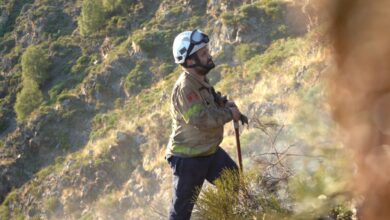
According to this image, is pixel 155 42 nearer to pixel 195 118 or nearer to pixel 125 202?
pixel 125 202

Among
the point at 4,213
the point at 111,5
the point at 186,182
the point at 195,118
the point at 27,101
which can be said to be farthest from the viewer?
the point at 111,5

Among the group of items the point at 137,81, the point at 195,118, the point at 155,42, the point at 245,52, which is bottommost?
the point at 195,118

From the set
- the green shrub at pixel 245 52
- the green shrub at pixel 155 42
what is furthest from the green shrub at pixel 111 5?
the green shrub at pixel 245 52

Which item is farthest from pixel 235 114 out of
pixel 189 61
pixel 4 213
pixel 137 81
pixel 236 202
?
pixel 4 213

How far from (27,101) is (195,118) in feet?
78.9

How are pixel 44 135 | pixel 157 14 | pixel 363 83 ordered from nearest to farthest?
pixel 363 83 → pixel 44 135 → pixel 157 14

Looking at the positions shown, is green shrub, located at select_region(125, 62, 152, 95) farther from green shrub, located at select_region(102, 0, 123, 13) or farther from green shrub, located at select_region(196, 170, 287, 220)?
green shrub, located at select_region(196, 170, 287, 220)

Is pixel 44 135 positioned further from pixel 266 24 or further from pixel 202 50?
pixel 202 50

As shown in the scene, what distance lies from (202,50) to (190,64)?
0.41 ft

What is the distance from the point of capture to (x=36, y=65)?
27.5 meters

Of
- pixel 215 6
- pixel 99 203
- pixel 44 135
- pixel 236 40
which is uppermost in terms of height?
pixel 215 6

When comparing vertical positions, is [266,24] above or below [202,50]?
above

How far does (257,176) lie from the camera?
3146 millimetres

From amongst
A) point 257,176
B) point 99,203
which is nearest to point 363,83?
point 257,176
